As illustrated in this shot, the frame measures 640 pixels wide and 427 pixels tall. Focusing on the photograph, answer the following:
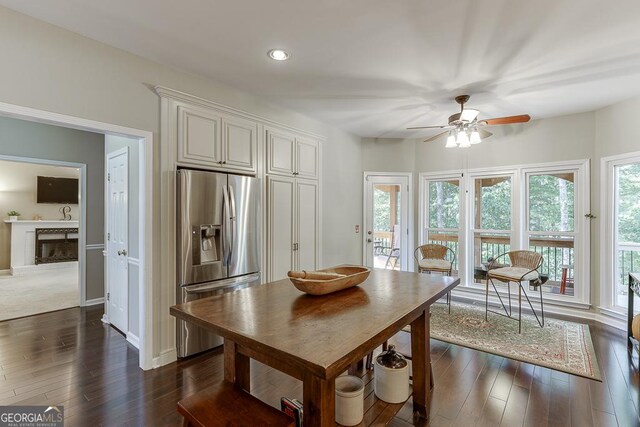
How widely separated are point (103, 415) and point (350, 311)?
1889 millimetres

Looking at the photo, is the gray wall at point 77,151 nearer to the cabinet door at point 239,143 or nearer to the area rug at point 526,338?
the cabinet door at point 239,143

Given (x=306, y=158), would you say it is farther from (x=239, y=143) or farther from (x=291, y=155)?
(x=239, y=143)

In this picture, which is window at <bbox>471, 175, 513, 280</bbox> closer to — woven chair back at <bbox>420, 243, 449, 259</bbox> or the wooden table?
woven chair back at <bbox>420, 243, 449, 259</bbox>

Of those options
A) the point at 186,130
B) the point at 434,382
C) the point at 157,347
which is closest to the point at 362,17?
the point at 186,130

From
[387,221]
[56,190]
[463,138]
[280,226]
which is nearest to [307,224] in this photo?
[280,226]

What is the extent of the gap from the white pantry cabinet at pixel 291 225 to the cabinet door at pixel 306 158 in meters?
0.11

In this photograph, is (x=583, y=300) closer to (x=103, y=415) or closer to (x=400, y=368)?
(x=400, y=368)

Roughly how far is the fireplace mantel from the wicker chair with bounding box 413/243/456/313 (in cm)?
824

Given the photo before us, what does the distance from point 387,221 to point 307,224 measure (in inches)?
69.8

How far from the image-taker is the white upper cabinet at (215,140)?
9.37 ft

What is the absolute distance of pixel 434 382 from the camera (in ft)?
8.07

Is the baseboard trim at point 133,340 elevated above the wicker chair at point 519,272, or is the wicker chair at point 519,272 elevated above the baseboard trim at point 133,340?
the wicker chair at point 519,272

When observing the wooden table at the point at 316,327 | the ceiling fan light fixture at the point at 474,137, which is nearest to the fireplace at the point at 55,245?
the wooden table at the point at 316,327

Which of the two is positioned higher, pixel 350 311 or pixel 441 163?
pixel 441 163
